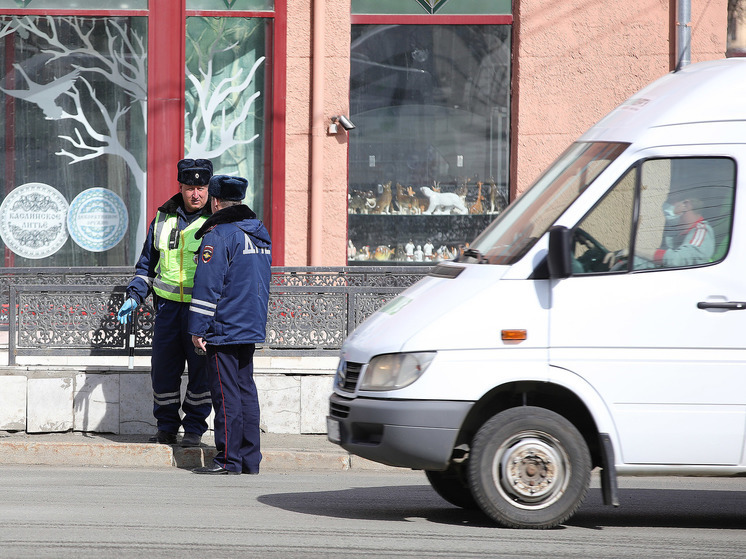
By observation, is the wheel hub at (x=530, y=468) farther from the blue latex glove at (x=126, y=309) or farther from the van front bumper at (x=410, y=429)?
the blue latex glove at (x=126, y=309)

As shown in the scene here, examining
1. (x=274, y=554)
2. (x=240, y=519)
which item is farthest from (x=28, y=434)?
(x=274, y=554)

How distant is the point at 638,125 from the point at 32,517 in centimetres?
397

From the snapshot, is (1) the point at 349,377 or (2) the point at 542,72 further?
(2) the point at 542,72

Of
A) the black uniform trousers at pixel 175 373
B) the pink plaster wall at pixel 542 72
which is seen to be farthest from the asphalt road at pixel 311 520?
the pink plaster wall at pixel 542 72

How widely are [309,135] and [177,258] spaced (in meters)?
4.41

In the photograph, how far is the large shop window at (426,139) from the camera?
12633mm

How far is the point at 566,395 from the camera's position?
5.90 metres

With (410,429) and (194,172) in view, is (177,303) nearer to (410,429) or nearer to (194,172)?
(194,172)

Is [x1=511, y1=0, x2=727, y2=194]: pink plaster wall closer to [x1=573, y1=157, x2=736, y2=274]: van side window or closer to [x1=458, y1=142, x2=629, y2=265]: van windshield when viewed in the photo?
[x1=458, y1=142, x2=629, y2=265]: van windshield

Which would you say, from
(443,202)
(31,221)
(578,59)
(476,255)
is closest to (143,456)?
(476,255)

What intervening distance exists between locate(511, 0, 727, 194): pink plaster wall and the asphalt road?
17.8 ft

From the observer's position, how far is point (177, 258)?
8469 mm

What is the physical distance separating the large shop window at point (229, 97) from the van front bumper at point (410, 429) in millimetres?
7041

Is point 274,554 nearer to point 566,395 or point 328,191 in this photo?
point 566,395
